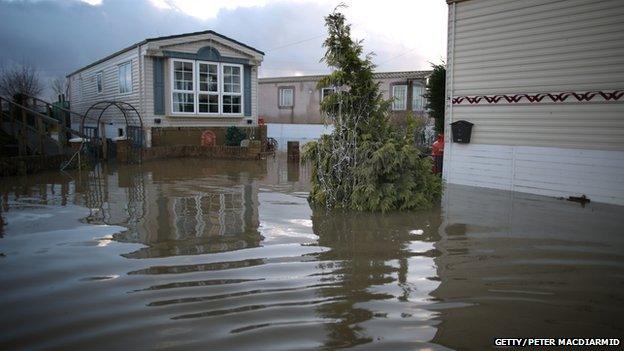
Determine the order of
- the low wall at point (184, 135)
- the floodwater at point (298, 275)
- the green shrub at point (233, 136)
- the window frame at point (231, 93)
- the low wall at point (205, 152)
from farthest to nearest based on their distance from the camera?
the window frame at point (231, 93) < the green shrub at point (233, 136) < the low wall at point (184, 135) < the low wall at point (205, 152) < the floodwater at point (298, 275)

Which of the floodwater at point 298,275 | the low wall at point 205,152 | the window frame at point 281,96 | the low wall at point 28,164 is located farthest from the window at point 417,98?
the floodwater at point 298,275

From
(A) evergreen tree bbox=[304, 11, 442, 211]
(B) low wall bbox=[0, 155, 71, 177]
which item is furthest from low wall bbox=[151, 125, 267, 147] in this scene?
(A) evergreen tree bbox=[304, 11, 442, 211]

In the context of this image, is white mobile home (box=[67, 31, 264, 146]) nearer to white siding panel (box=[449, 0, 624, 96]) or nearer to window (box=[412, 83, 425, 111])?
white siding panel (box=[449, 0, 624, 96])

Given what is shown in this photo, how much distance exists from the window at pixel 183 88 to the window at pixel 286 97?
1632 centimetres

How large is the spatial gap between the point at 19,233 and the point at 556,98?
9.54 m

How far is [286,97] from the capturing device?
35.5m

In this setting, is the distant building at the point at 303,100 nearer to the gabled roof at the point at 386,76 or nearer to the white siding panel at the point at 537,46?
the gabled roof at the point at 386,76

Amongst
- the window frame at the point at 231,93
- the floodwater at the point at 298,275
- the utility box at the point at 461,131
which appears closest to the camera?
the floodwater at the point at 298,275

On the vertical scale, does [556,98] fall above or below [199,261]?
above

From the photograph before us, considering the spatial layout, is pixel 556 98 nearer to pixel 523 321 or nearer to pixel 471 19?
pixel 471 19

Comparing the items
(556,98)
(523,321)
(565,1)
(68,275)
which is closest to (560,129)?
(556,98)

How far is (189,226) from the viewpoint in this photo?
Answer: 23.2 feet

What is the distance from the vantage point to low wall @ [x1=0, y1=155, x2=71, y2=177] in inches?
466

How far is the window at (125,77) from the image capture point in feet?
63.4
